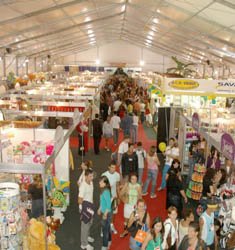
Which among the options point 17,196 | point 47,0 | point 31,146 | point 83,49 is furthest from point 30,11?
point 83,49

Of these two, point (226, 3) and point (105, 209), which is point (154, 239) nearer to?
point (105, 209)

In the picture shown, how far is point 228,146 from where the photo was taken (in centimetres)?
478

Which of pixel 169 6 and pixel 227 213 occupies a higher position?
pixel 169 6

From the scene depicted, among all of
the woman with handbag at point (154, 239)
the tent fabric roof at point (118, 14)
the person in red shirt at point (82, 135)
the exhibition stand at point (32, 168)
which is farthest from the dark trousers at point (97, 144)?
the woman with handbag at point (154, 239)

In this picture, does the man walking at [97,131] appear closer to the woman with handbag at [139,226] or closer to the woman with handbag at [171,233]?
the woman with handbag at [139,226]

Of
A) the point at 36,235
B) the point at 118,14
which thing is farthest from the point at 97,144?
the point at 118,14

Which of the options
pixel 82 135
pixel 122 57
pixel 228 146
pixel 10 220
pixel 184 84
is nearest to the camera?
pixel 10 220

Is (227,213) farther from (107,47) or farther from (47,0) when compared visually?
(107,47)

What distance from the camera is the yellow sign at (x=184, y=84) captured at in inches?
343

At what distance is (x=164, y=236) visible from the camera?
4.03 m

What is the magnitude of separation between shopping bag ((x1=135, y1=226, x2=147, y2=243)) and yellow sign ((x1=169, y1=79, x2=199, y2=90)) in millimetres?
5108

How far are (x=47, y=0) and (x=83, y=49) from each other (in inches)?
830

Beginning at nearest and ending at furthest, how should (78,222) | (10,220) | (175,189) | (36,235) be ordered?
(10,220), (36,235), (175,189), (78,222)

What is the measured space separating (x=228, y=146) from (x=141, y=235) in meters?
1.73
